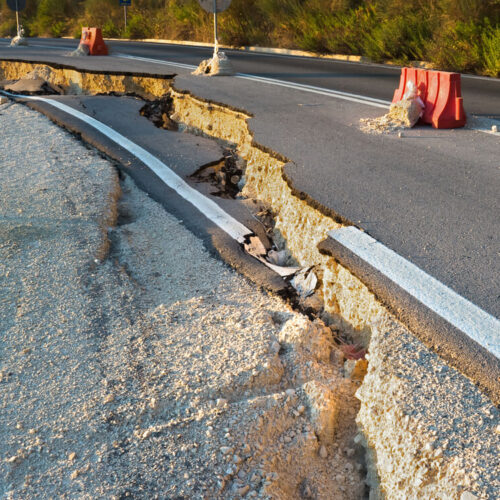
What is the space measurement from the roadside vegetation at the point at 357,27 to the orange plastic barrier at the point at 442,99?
4768mm

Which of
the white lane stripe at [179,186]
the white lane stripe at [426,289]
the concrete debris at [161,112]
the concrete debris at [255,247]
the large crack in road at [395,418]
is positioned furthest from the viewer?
the concrete debris at [161,112]

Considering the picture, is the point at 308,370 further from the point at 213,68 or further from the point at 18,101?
the point at 213,68

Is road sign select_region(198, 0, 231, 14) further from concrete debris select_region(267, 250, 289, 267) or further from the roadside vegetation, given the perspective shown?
concrete debris select_region(267, 250, 289, 267)

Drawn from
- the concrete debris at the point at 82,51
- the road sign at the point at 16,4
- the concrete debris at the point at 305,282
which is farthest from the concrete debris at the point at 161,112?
the road sign at the point at 16,4

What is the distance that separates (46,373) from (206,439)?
2.74 ft

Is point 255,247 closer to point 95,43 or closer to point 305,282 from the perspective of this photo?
point 305,282

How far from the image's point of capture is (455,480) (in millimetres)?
1872

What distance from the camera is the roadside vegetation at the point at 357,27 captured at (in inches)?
455

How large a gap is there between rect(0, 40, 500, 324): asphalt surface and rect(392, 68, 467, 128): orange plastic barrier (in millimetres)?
173

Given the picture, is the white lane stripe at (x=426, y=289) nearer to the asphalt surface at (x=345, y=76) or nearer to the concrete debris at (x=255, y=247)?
the concrete debris at (x=255, y=247)

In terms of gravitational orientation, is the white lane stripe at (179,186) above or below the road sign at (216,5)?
below

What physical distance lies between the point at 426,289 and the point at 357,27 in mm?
13375

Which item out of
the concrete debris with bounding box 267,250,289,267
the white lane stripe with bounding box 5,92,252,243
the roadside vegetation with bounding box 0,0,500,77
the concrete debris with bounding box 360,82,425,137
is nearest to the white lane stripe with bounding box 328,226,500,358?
the concrete debris with bounding box 267,250,289,267

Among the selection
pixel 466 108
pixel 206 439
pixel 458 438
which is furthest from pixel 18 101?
pixel 458 438
